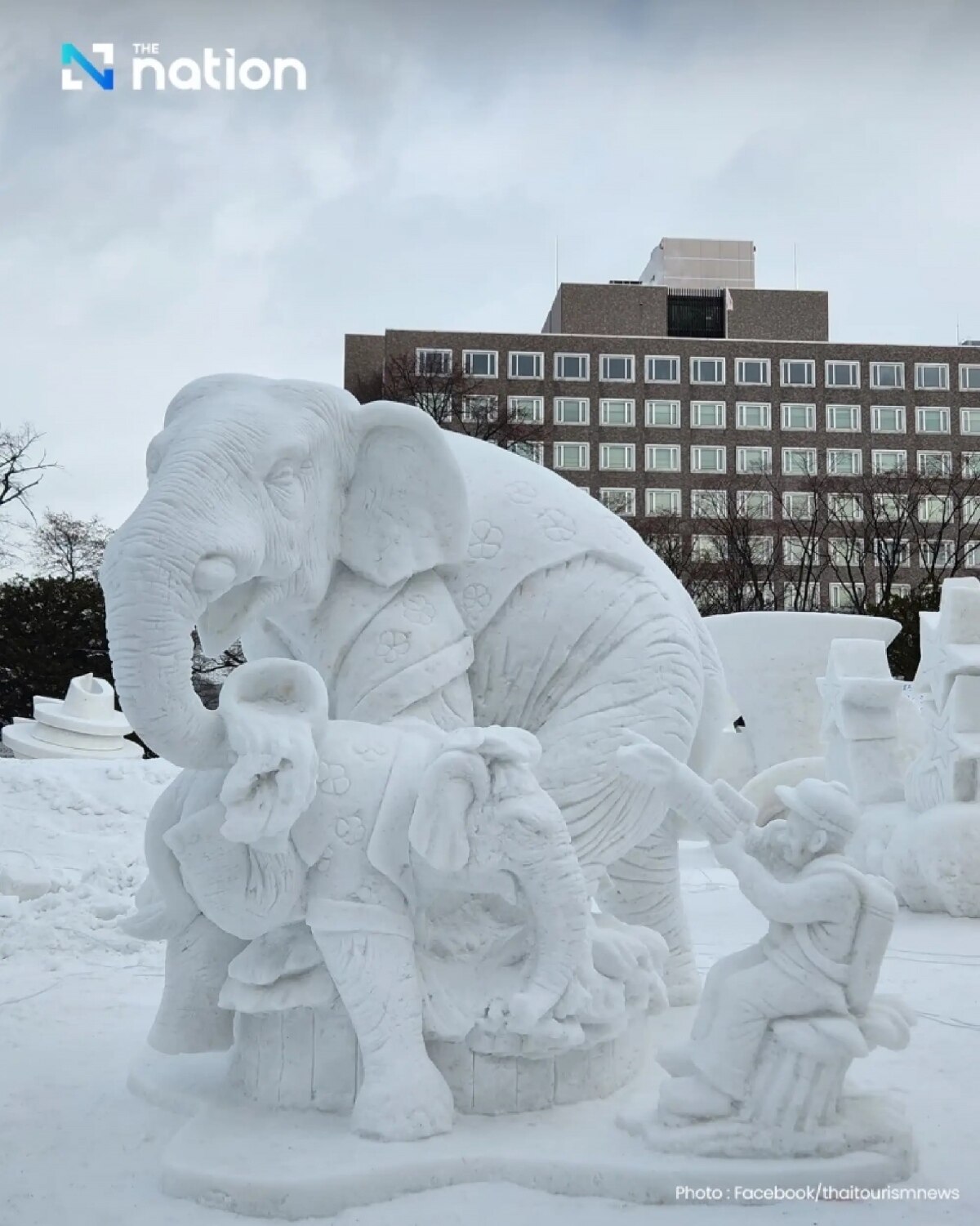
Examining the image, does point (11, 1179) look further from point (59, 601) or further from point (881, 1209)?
point (59, 601)

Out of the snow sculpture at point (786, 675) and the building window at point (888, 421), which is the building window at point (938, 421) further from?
the snow sculpture at point (786, 675)

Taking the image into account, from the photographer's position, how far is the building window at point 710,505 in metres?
23.9

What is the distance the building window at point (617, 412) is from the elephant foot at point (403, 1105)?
2696cm

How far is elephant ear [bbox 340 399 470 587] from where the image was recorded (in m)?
2.69

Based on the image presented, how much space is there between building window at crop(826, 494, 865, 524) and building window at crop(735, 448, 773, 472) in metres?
3.25

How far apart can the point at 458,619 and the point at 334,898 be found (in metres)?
0.64

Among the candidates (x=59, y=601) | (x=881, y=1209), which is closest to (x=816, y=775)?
(x=881, y=1209)

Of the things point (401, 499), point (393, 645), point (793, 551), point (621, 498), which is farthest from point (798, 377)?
point (393, 645)

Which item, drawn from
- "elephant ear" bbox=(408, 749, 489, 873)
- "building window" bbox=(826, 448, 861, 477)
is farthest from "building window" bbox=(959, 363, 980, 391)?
"elephant ear" bbox=(408, 749, 489, 873)

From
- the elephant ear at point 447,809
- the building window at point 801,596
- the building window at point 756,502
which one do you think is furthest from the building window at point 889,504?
the elephant ear at point 447,809

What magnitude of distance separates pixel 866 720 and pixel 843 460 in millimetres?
23447

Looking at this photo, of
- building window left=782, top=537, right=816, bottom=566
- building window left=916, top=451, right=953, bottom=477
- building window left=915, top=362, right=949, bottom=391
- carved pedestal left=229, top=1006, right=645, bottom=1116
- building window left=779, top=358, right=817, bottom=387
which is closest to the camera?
carved pedestal left=229, top=1006, right=645, bottom=1116

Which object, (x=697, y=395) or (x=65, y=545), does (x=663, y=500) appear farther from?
(x=65, y=545)

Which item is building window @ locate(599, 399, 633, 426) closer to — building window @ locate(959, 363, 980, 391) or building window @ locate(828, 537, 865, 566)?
building window @ locate(828, 537, 865, 566)
